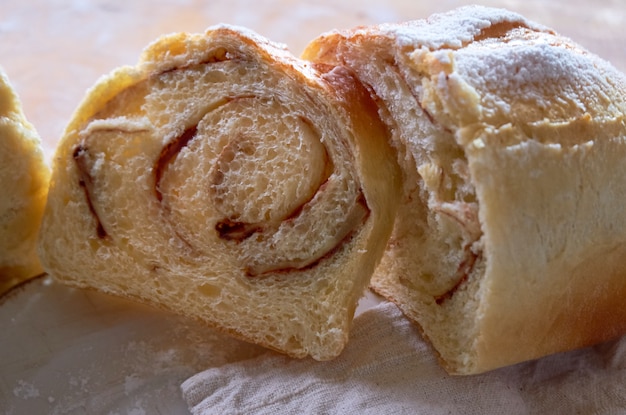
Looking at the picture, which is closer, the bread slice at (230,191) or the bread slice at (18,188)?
the bread slice at (230,191)

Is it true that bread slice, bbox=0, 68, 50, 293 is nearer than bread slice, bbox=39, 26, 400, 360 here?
No

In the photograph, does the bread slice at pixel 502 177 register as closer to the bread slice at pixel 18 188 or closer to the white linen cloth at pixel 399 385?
the white linen cloth at pixel 399 385

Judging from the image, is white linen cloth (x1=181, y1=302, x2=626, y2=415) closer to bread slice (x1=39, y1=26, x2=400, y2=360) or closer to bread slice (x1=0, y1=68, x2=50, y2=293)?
bread slice (x1=39, y1=26, x2=400, y2=360)

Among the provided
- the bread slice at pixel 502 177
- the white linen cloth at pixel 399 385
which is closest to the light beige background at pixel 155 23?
the bread slice at pixel 502 177

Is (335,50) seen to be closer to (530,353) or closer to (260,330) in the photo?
(260,330)

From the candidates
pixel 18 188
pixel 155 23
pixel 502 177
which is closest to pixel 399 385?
pixel 502 177

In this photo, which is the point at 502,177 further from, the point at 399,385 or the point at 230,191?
the point at 230,191

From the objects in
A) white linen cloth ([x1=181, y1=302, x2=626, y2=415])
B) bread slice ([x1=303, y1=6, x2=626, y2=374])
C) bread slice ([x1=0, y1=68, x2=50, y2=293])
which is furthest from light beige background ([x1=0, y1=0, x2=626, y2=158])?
white linen cloth ([x1=181, y1=302, x2=626, y2=415])
